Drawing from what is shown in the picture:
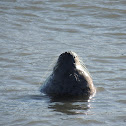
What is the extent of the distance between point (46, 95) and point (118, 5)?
951 centimetres

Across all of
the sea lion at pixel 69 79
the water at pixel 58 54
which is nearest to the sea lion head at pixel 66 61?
the sea lion at pixel 69 79

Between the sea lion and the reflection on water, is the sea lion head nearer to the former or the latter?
the sea lion

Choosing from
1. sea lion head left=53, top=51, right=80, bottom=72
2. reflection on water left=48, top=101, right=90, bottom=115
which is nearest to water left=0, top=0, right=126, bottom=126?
reflection on water left=48, top=101, right=90, bottom=115

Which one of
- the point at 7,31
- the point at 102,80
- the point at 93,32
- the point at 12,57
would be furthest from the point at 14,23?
the point at 102,80

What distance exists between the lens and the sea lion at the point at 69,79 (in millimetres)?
8516

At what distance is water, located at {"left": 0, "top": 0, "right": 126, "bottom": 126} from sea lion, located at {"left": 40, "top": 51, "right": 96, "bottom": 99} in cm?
25

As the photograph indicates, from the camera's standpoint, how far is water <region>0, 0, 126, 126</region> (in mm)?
7672

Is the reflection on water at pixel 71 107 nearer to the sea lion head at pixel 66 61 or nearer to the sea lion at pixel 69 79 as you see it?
the sea lion at pixel 69 79

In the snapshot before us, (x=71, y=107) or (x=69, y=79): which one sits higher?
(x=69, y=79)

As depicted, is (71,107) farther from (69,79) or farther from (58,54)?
(58,54)

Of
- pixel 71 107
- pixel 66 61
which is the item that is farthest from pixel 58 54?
pixel 71 107

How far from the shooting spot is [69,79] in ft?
27.9

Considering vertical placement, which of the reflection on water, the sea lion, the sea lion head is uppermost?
the sea lion head

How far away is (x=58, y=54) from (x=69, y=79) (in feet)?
11.7
